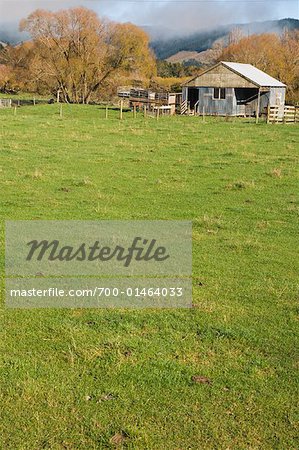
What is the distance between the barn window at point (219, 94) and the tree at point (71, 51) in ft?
69.9

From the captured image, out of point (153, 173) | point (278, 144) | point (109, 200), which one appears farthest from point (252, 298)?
point (278, 144)

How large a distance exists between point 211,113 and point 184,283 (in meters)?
46.5

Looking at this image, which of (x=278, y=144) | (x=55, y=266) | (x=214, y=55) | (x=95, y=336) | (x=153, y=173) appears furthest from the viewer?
(x=214, y=55)

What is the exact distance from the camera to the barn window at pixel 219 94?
5128 cm

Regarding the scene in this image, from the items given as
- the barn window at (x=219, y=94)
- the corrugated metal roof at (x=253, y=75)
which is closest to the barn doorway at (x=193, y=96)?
the barn window at (x=219, y=94)

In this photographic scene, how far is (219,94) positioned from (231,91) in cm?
139

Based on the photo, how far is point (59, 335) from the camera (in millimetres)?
5977

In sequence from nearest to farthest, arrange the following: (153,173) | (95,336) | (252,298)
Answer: (95,336) < (252,298) < (153,173)

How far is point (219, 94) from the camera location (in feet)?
169

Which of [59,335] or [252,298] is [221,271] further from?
[59,335]

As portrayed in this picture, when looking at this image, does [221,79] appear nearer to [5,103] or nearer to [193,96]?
[193,96]
